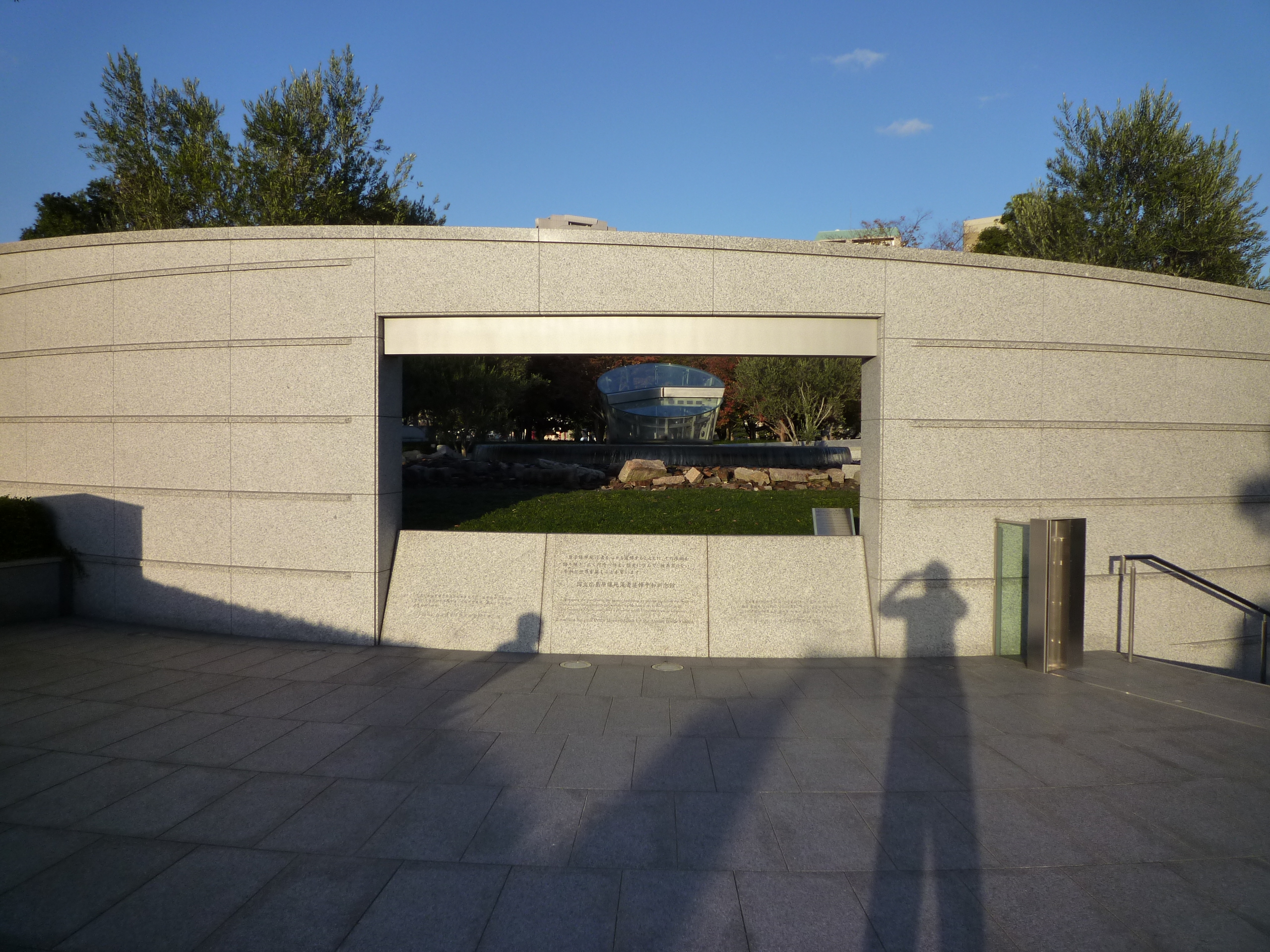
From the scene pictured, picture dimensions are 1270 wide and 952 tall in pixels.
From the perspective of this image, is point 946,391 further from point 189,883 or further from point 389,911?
point 189,883

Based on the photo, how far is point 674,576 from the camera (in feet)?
27.0

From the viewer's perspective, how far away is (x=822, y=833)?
416cm

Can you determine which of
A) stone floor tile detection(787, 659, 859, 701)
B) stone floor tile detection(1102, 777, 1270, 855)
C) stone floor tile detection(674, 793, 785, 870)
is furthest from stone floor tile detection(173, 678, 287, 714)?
stone floor tile detection(1102, 777, 1270, 855)

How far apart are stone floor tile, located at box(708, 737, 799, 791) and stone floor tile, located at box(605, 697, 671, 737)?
0.47m

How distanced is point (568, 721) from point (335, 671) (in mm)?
2777

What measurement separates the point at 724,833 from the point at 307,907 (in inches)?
87.1

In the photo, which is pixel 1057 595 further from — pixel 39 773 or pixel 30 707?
pixel 30 707

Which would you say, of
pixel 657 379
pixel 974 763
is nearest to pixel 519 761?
pixel 974 763

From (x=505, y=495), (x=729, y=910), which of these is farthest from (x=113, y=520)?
(x=729, y=910)

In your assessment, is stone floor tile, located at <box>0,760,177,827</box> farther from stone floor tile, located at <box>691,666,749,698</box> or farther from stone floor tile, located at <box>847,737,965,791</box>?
stone floor tile, located at <box>847,737,965,791</box>

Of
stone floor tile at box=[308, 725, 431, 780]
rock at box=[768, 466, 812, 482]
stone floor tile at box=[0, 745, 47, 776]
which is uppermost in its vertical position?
rock at box=[768, 466, 812, 482]

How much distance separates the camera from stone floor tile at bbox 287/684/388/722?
5.88 metres

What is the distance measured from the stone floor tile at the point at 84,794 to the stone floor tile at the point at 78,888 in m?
0.47

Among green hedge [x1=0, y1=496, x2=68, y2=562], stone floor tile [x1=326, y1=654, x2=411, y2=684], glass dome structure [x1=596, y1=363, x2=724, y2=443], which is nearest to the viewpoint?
stone floor tile [x1=326, y1=654, x2=411, y2=684]
